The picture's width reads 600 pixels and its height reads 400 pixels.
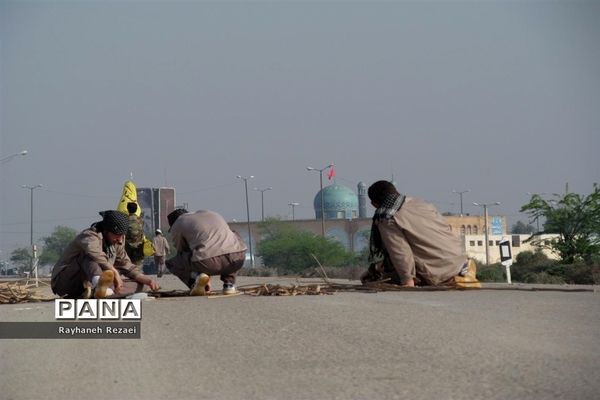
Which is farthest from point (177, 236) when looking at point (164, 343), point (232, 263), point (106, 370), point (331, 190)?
point (331, 190)

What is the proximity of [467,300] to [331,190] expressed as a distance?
100089mm

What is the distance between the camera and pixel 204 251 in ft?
42.7

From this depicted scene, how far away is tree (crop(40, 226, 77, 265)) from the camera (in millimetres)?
118438

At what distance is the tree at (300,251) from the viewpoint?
255 ft

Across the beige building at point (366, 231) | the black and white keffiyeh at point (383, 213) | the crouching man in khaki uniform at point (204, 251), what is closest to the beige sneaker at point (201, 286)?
the crouching man in khaki uniform at point (204, 251)

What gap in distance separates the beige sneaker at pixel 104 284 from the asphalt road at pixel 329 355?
3.60 feet

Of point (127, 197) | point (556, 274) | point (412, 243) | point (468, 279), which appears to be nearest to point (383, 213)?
point (412, 243)

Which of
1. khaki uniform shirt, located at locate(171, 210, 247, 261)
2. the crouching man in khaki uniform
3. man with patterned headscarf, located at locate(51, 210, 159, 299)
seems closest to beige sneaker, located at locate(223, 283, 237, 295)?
the crouching man in khaki uniform

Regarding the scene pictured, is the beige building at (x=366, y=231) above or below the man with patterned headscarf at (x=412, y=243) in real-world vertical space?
above

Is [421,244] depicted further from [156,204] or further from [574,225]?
[156,204]

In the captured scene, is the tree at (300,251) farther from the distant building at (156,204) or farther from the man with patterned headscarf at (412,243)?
the man with patterned headscarf at (412,243)

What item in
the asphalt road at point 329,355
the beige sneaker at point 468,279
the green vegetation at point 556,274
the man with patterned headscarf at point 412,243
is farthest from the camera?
the green vegetation at point 556,274

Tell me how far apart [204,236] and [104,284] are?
2063 mm

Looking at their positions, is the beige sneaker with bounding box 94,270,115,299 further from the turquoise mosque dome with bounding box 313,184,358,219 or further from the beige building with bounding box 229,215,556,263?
the turquoise mosque dome with bounding box 313,184,358,219
